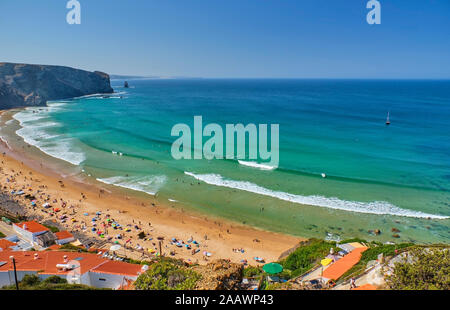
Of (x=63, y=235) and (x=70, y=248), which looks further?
(x=63, y=235)

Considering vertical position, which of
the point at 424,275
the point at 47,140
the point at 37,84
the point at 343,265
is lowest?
the point at 343,265

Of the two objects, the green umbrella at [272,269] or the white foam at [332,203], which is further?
the white foam at [332,203]

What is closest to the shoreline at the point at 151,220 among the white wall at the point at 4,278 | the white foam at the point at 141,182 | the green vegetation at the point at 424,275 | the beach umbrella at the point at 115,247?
the white foam at the point at 141,182

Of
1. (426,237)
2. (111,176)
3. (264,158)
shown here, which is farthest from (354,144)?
(111,176)

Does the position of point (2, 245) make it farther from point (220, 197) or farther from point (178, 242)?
point (220, 197)

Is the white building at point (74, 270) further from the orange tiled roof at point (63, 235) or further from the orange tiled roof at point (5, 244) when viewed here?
the orange tiled roof at point (63, 235)

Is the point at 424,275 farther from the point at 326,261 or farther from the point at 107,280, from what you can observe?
the point at 107,280

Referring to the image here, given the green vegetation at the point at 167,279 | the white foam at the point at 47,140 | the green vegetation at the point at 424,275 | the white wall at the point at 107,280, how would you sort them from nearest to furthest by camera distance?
the green vegetation at the point at 424,275, the green vegetation at the point at 167,279, the white wall at the point at 107,280, the white foam at the point at 47,140

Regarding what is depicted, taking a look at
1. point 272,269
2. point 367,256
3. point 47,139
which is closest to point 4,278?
point 272,269
